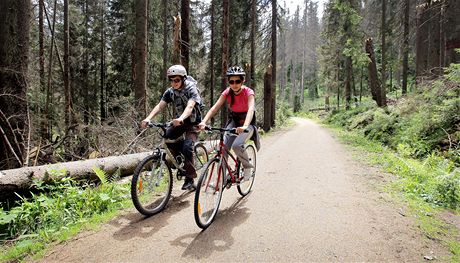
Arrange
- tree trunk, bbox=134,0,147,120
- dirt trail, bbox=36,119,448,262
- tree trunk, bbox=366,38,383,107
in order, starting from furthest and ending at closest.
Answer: tree trunk, bbox=366,38,383,107 < tree trunk, bbox=134,0,147,120 < dirt trail, bbox=36,119,448,262

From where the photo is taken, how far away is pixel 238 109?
18.2 feet

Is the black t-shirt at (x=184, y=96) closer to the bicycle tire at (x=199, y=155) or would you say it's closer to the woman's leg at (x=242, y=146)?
the bicycle tire at (x=199, y=155)

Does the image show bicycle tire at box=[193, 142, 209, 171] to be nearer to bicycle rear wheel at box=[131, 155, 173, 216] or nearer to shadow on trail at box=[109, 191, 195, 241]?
bicycle rear wheel at box=[131, 155, 173, 216]

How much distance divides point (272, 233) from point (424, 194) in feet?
12.0

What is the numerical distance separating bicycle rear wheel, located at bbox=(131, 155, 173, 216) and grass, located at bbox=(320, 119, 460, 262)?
404 centimetres

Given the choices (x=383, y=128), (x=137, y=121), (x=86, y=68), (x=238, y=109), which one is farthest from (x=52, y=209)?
(x=86, y=68)

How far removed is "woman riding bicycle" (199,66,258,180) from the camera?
17.0 feet

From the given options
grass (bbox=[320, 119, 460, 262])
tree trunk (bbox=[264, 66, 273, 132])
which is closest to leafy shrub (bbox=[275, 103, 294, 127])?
tree trunk (bbox=[264, 66, 273, 132])

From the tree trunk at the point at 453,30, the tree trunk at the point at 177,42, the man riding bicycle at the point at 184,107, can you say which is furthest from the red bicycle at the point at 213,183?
the tree trunk at the point at 453,30

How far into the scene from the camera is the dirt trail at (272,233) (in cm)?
370

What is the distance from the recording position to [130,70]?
21719mm

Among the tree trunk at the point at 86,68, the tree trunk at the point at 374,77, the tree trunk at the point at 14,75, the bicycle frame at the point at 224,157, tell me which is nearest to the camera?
the bicycle frame at the point at 224,157

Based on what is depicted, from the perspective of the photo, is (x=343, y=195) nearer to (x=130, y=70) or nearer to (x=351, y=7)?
(x=130, y=70)

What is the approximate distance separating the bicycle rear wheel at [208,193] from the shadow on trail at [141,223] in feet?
2.14
